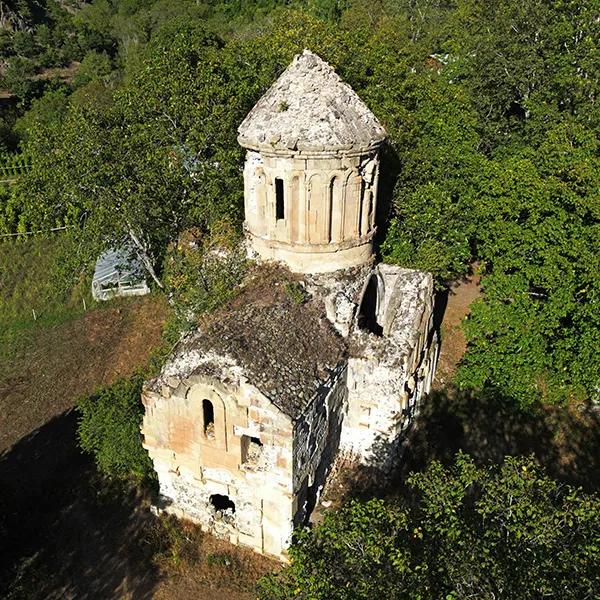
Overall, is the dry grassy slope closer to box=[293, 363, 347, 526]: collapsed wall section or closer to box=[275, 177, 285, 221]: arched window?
box=[275, 177, 285, 221]: arched window

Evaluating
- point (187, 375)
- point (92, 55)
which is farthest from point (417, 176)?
point (92, 55)

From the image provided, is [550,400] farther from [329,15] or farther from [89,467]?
[329,15]

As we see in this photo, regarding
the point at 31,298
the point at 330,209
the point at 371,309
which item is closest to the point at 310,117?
the point at 330,209

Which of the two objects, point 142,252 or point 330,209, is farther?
point 142,252

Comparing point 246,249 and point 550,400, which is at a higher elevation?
point 246,249

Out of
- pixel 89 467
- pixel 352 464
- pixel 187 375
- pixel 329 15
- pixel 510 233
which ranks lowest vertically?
pixel 89 467

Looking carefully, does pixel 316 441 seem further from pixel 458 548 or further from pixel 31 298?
pixel 31 298
